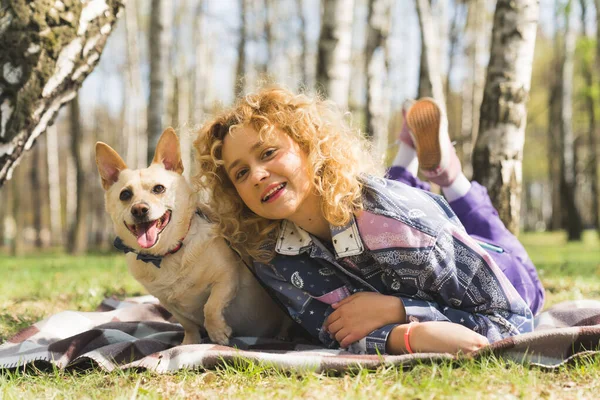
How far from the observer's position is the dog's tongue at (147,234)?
2648 millimetres

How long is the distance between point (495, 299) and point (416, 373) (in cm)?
74

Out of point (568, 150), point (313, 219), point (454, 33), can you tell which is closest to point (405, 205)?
point (313, 219)

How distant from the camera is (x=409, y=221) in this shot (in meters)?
2.62

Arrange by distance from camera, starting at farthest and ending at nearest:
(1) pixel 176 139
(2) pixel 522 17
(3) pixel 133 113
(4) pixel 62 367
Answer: (3) pixel 133 113, (2) pixel 522 17, (1) pixel 176 139, (4) pixel 62 367

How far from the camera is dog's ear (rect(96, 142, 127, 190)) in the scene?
116 inches

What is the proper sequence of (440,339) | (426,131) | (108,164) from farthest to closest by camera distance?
(426,131), (108,164), (440,339)

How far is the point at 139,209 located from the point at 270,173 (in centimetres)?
65

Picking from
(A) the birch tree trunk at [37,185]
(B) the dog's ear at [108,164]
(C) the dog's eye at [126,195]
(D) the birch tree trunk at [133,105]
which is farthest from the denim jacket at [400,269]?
(A) the birch tree trunk at [37,185]

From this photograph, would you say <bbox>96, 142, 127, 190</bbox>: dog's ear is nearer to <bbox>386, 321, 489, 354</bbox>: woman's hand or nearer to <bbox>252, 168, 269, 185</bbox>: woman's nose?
<bbox>252, 168, 269, 185</bbox>: woman's nose

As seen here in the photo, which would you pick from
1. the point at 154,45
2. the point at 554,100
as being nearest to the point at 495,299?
the point at 154,45

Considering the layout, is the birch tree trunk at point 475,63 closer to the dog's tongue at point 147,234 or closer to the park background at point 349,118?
the park background at point 349,118

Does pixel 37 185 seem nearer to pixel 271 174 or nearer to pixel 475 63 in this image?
pixel 475 63

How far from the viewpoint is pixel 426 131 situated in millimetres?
3729

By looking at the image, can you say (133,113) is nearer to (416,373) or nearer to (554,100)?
(416,373)
